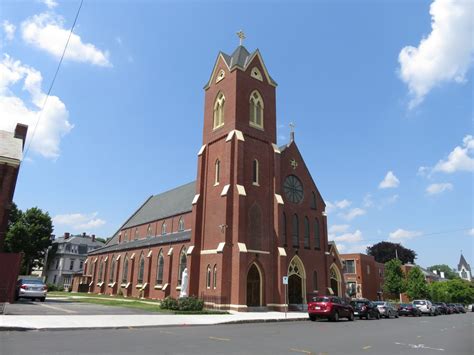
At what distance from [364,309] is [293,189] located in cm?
1354

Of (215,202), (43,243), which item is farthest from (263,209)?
(43,243)

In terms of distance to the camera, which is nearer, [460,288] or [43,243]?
[43,243]

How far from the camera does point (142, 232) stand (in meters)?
53.6

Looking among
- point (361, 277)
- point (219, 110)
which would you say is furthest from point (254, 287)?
point (361, 277)

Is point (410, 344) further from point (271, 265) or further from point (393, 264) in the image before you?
point (393, 264)

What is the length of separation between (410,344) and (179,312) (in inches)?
552

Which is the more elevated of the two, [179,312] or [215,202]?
[215,202]

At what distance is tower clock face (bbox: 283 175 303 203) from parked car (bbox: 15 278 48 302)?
22.6 metres

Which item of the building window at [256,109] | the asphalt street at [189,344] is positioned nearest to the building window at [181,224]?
the building window at [256,109]

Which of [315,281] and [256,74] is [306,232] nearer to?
[315,281]

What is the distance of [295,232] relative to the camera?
3662 centimetres

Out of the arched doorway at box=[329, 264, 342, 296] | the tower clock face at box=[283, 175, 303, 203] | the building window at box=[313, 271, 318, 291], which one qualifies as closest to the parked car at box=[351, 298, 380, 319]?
the building window at box=[313, 271, 318, 291]

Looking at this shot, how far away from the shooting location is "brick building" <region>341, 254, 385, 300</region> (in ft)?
197

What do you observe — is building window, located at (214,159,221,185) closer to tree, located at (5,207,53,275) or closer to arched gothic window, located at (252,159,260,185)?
arched gothic window, located at (252,159,260,185)
